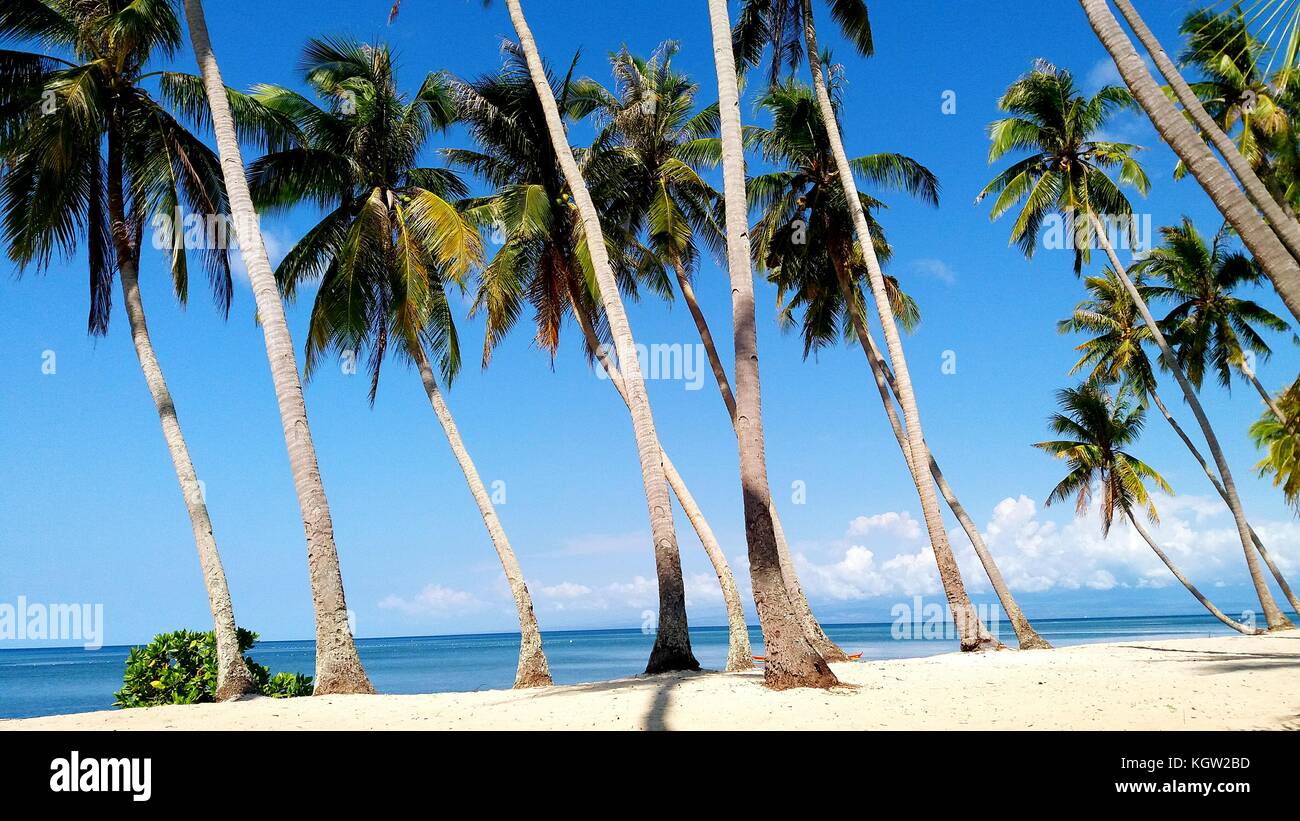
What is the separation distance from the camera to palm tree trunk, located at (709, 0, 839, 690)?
9836mm

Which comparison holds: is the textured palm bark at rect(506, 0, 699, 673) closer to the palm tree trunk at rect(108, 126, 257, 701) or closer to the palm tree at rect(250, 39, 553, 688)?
the palm tree at rect(250, 39, 553, 688)

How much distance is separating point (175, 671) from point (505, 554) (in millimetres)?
6176

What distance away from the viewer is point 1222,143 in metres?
8.82

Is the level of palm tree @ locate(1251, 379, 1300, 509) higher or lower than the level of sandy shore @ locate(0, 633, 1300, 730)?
higher

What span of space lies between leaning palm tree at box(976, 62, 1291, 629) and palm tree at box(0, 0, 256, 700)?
20508mm

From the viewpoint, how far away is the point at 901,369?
55.7 ft

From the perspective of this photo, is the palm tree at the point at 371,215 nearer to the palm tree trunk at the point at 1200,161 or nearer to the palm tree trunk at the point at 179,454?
the palm tree trunk at the point at 179,454

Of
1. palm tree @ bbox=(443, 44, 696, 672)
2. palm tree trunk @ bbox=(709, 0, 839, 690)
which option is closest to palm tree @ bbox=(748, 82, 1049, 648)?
palm tree @ bbox=(443, 44, 696, 672)

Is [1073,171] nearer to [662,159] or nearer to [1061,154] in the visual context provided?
[1061,154]

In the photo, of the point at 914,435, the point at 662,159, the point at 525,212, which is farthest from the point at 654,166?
the point at 914,435

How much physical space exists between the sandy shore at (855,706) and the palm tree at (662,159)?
31.6 ft

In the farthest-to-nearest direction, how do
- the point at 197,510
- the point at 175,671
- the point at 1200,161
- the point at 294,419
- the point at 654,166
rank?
the point at 654,166
the point at 175,671
the point at 197,510
the point at 294,419
the point at 1200,161
